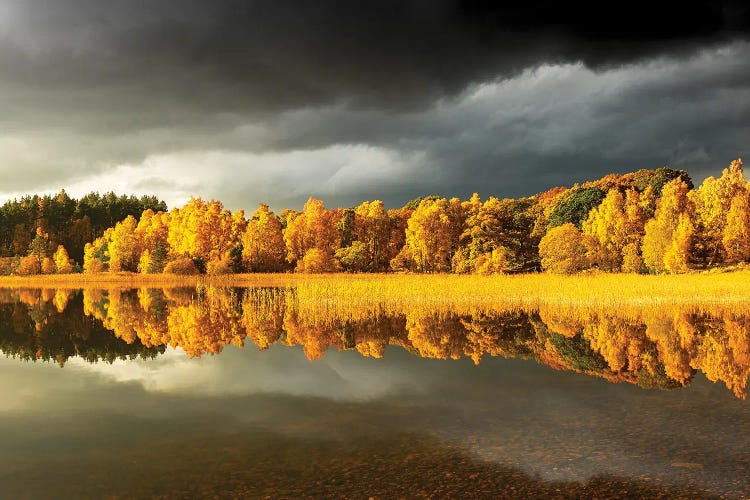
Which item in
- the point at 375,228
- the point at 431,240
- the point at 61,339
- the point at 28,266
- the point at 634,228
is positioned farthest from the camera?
the point at 28,266

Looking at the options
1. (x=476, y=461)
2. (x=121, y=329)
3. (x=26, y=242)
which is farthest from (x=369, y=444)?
(x=26, y=242)

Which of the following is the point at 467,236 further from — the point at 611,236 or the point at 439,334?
the point at 439,334

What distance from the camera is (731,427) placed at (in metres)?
12.2

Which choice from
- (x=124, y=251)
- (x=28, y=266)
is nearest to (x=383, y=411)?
(x=124, y=251)

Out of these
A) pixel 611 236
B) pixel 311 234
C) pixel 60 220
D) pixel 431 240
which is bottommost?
pixel 611 236

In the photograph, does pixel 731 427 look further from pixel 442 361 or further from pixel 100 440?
pixel 100 440

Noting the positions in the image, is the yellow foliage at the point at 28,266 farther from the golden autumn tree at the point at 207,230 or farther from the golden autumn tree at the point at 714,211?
the golden autumn tree at the point at 714,211

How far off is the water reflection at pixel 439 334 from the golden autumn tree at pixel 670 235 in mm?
30154

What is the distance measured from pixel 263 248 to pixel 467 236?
31.8 meters

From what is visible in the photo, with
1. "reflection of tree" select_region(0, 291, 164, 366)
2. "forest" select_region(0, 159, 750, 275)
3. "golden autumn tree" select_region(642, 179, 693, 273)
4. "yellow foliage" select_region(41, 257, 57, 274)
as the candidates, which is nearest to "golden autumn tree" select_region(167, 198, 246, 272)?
"forest" select_region(0, 159, 750, 275)

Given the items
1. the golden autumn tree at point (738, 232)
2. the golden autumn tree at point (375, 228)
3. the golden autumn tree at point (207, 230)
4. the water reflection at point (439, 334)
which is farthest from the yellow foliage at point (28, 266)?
the golden autumn tree at point (738, 232)

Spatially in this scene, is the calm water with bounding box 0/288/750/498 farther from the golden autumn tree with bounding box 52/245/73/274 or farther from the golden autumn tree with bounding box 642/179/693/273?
the golden autumn tree with bounding box 52/245/73/274

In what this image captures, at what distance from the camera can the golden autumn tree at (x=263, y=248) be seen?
9206 centimetres

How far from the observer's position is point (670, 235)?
64.7 m
